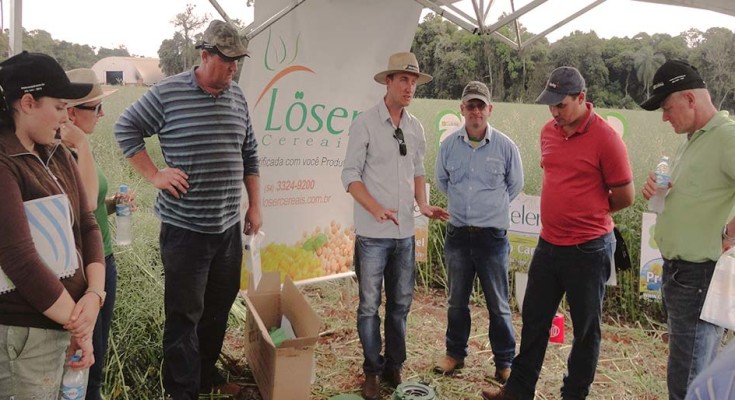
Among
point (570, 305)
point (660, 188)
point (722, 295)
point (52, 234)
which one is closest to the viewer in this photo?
point (52, 234)

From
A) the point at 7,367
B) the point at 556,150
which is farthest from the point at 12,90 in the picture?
the point at 556,150

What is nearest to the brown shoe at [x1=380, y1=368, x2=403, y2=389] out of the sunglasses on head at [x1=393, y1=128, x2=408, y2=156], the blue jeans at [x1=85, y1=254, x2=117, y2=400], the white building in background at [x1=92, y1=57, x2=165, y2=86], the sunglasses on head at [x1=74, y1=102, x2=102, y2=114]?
the sunglasses on head at [x1=393, y1=128, x2=408, y2=156]

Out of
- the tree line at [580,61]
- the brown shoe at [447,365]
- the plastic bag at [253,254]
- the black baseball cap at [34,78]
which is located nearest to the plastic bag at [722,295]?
the brown shoe at [447,365]

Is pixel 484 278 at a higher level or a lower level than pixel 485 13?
lower

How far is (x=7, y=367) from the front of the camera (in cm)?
156

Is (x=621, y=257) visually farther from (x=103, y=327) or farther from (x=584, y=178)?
(x=103, y=327)

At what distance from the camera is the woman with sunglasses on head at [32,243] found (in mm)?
1539

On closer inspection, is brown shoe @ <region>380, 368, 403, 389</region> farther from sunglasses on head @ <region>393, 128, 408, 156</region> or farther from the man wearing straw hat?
sunglasses on head @ <region>393, 128, 408, 156</region>

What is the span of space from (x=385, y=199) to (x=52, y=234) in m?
1.78

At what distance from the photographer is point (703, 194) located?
7.58 feet

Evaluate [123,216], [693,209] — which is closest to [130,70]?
[123,216]

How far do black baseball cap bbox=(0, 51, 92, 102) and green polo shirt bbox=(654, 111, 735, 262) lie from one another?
7.88 ft

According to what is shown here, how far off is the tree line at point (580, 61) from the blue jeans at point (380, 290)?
253 centimetres

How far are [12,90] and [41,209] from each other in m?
0.35
